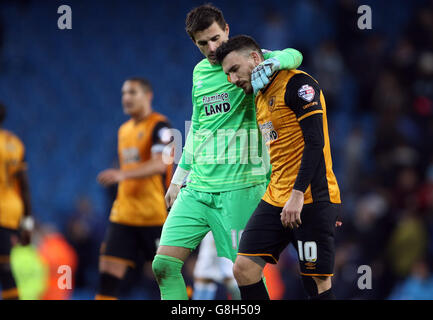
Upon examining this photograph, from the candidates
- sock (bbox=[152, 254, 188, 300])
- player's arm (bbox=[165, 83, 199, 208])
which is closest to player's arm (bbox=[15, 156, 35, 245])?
player's arm (bbox=[165, 83, 199, 208])

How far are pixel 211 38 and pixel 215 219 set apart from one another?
3.87 ft

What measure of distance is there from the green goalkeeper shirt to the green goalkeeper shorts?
6 cm

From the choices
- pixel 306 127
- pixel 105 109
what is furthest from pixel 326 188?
pixel 105 109

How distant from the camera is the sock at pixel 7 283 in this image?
18.4 feet

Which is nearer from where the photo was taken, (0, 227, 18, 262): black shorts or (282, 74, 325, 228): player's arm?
(282, 74, 325, 228): player's arm

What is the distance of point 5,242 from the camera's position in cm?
581

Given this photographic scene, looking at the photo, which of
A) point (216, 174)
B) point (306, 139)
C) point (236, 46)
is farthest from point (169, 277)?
point (236, 46)

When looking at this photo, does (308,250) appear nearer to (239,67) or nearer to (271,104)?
(271,104)

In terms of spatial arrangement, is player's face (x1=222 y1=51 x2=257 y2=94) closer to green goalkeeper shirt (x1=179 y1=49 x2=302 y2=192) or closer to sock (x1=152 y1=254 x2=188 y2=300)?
green goalkeeper shirt (x1=179 y1=49 x2=302 y2=192)

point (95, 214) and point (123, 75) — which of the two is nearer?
point (95, 214)

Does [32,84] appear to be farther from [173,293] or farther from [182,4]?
[173,293]

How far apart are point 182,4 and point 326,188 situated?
898 cm

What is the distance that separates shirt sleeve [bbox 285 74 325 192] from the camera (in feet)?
12.4

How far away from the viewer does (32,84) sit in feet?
39.7
